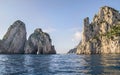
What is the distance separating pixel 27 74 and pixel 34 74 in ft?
3.94

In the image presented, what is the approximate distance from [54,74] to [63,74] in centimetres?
159

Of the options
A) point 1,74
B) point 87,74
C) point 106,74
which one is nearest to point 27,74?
point 1,74

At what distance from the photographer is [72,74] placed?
1527 inches

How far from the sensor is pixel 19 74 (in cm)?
3884

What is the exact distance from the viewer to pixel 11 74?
128ft

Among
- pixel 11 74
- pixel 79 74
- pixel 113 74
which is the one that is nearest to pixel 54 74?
pixel 79 74

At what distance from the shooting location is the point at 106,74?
3794cm

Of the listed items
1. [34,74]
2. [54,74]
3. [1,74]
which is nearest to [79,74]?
[54,74]

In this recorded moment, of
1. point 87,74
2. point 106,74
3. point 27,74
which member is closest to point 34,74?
point 27,74

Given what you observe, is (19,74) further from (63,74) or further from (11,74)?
(63,74)

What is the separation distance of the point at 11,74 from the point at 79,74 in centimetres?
1181

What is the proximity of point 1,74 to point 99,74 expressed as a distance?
55.4 ft

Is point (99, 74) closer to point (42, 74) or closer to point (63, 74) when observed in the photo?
point (63, 74)

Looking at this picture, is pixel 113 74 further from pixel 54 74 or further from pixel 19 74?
pixel 19 74
